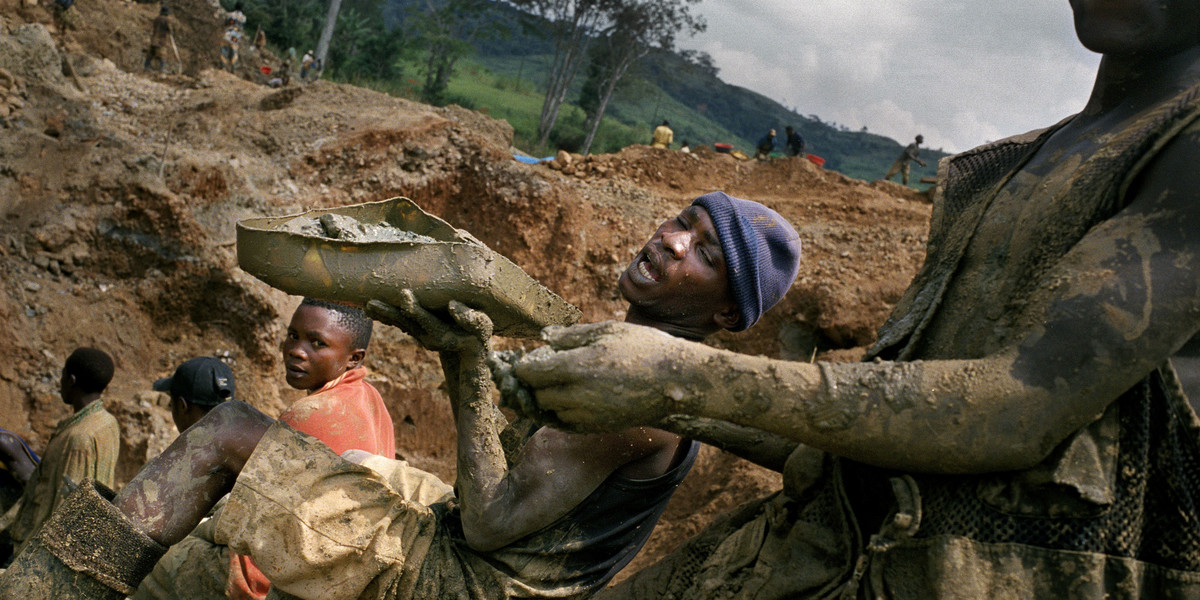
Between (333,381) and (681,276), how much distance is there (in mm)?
2121

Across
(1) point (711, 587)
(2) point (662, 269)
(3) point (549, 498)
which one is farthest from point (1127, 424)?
(3) point (549, 498)

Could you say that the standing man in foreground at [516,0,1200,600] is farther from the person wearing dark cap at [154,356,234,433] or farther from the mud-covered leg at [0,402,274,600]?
the person wearing dark cap at [154,356,234,433]

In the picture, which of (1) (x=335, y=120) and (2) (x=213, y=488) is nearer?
(2) (x=213, y=488)

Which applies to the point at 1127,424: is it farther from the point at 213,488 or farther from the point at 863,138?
the point at 863,138

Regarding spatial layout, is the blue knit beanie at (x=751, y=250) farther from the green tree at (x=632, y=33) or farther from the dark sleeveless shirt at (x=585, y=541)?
the green tree at (x=632, y=33)

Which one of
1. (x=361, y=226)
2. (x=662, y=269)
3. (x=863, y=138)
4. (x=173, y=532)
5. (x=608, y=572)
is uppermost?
(x=863, y=138)

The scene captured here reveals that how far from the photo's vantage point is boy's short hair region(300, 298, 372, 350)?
11.9 feet

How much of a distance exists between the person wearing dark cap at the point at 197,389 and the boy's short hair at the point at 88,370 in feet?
2.54

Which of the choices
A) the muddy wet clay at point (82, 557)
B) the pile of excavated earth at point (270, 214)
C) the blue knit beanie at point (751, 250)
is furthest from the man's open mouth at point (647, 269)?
the pile of excavated earth at point (270, 214)

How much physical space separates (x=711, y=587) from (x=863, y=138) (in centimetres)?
5921

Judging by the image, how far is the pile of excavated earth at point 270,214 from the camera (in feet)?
23.8

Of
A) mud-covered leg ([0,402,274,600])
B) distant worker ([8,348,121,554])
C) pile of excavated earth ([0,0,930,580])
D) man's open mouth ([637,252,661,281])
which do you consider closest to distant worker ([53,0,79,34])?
pile of excavated earth ([0,0,930,580])

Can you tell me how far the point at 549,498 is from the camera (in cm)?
207

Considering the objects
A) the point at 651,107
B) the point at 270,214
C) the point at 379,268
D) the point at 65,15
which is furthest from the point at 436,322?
the point at 651,107
